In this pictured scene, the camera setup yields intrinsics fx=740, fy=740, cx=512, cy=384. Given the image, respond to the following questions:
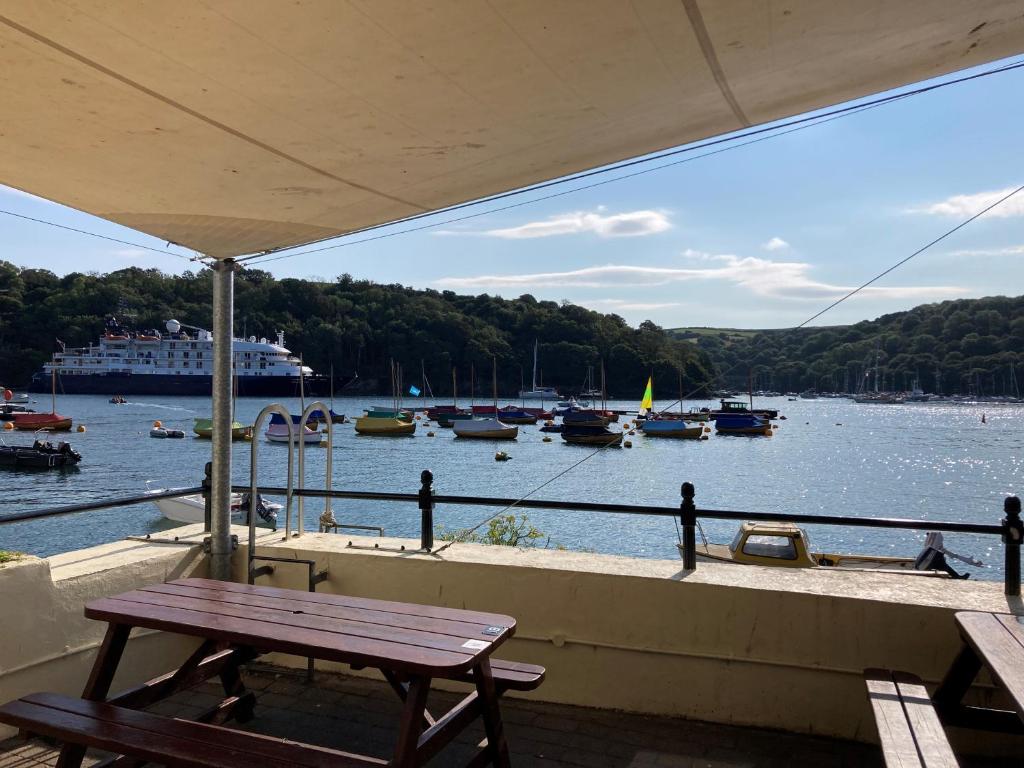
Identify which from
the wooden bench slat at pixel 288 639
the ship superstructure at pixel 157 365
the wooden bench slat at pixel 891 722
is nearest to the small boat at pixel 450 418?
the ship superstructure at pixel 157 365

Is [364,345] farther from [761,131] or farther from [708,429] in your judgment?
[761,131]

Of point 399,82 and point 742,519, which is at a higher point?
point 399,82

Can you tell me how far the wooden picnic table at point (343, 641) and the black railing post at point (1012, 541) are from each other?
2.08 meters

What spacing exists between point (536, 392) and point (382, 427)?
→ 45.9 meters

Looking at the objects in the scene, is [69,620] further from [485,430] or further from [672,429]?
[672,429]

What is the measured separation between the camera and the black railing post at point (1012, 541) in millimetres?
3090

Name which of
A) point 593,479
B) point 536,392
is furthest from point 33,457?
point 536,392

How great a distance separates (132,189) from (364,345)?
10818cm

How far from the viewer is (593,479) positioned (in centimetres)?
4338

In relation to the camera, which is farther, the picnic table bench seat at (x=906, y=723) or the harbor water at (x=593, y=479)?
the harbor water at (x=593, y=479)

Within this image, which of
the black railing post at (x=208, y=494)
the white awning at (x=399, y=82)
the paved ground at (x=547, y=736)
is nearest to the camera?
the white awning at (x=399, y=82)

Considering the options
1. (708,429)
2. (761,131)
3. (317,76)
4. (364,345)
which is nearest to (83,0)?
(317,76)

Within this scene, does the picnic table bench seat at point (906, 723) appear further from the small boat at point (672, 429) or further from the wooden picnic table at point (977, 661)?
the small boat at point (672, 429)

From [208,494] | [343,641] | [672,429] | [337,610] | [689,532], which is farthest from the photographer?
[672,429]
